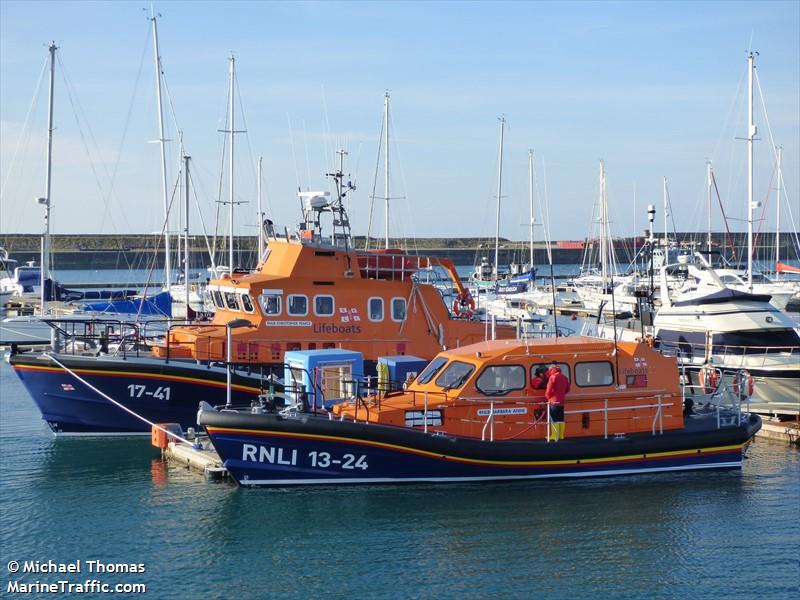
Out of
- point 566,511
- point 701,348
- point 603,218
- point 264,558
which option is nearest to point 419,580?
point 264,558

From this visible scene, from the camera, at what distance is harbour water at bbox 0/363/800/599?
10.9 metres

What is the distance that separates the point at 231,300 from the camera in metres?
19.0

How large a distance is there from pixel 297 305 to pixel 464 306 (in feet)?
13.4

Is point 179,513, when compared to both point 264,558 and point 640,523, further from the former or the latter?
point 640,523

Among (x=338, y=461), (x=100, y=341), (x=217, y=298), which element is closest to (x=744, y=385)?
(x=338, y=461)

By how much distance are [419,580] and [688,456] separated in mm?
5823

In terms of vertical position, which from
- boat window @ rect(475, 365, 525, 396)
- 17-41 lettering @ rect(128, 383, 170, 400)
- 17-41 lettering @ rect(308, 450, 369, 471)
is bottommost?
17-41 lettering @ rect(308, 450, 369, 471)

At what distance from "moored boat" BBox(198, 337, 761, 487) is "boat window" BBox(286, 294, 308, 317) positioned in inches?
162

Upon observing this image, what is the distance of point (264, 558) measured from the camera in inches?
459

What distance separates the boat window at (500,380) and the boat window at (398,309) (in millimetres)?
5369

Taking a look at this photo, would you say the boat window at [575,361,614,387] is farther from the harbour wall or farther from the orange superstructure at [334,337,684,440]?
the harbour wall

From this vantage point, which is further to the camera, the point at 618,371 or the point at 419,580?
the point at 618,371

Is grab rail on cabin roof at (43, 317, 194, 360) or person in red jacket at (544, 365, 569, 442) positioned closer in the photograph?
person in red jacket at (544, 365, 569, 442)

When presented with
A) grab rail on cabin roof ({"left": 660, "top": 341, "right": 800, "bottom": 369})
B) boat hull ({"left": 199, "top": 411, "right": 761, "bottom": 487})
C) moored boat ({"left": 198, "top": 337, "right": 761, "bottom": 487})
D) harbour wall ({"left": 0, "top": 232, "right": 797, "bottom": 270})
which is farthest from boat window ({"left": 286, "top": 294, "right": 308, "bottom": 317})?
harbour wall ({"left": 0, "top": 232, "right": 797, "bottom": 270})
